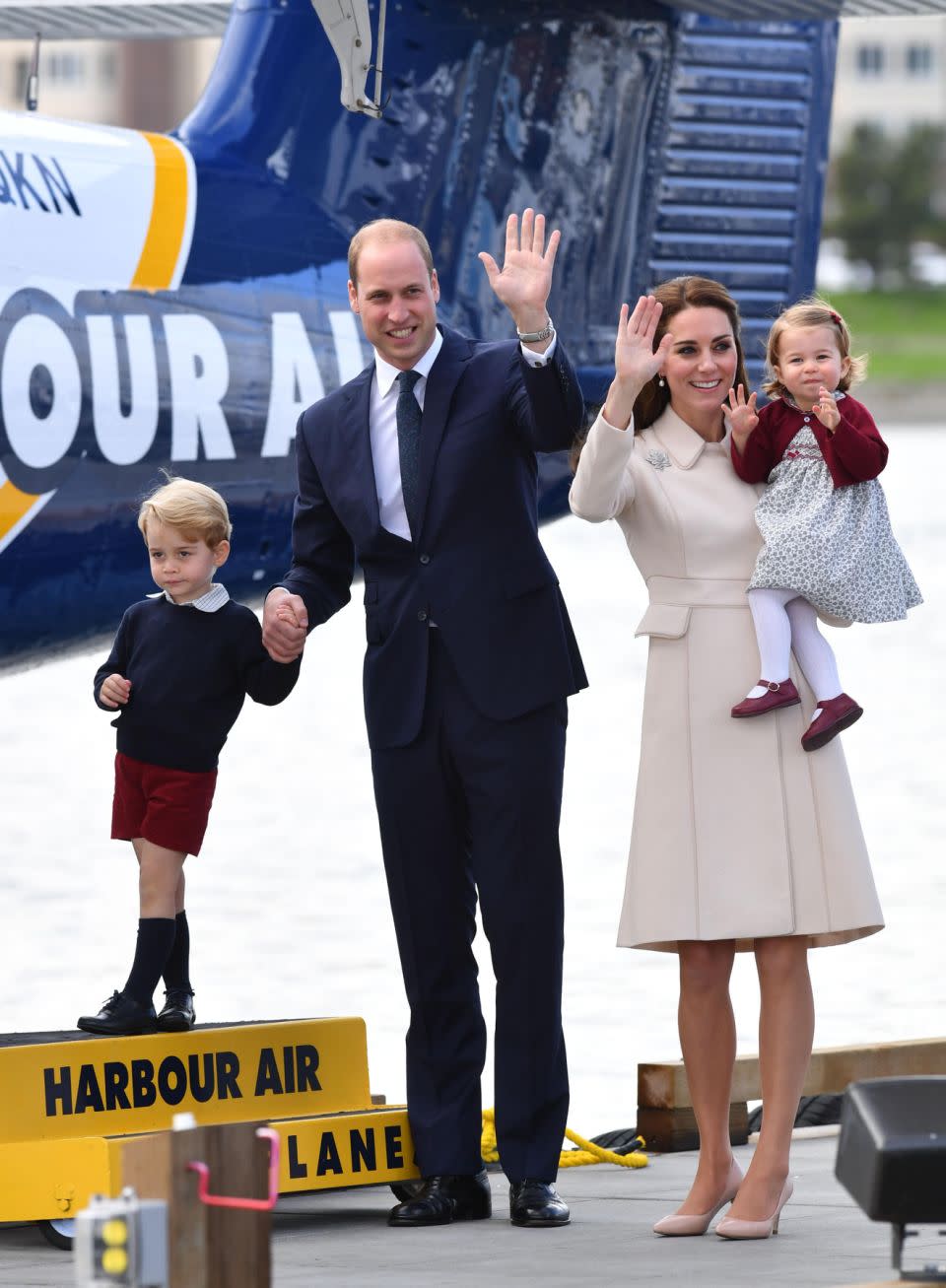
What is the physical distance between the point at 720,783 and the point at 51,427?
7.28 feet

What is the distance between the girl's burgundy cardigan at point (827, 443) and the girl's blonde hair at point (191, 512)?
1085 mm

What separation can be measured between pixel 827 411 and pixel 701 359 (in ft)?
1.03

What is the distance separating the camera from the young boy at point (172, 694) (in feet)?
16.9

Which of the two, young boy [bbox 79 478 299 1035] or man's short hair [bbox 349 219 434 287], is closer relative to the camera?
man's short hair [bbox 349 219 434 287]

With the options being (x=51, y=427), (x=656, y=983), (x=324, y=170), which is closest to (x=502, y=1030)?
(x=51, y=427)

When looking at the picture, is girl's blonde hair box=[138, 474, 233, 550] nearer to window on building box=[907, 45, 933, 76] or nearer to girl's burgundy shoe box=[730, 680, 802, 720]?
girl's burgundy shoe box=[730, 680, 802, 720]

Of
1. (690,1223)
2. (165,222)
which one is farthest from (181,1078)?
(165,222)

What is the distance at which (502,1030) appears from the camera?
200 inches

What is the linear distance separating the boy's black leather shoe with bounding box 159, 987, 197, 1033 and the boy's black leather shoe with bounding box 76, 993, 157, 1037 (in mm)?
36

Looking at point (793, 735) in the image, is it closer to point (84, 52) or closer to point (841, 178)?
point (841, 178)

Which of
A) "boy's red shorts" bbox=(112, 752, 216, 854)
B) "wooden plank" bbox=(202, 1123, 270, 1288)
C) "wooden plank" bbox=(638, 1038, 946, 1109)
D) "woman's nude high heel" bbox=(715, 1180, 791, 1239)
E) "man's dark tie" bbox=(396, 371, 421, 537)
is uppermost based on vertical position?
"man's dark tie" bbox=(396, 371, 421, 537)

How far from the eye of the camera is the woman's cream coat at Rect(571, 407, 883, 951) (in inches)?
190

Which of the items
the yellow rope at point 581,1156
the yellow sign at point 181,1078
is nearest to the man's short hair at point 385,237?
the yellow sign at point 181,1078

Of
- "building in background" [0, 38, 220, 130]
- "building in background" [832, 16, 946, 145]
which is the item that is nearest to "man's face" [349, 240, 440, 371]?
"building in background" [0, 38, 220, 130]
